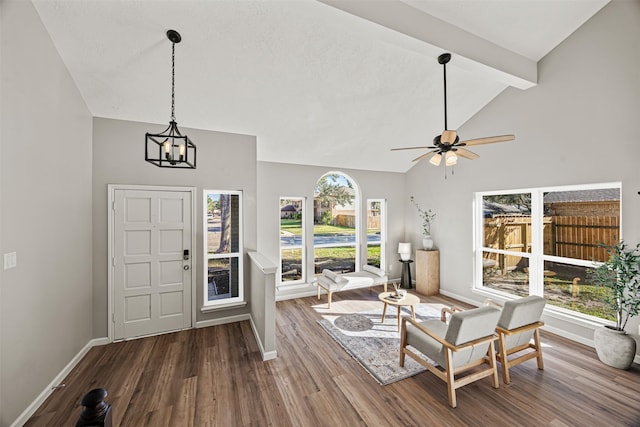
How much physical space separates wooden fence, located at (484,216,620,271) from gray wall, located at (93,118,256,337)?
414 cm

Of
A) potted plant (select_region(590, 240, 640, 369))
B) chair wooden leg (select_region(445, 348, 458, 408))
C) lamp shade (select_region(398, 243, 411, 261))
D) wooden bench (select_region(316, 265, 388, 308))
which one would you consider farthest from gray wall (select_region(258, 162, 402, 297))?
potted plant (select_region(590, 240, 640, 369))

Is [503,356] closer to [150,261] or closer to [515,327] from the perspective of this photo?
[515,327]

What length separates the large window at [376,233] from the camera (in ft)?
20.0

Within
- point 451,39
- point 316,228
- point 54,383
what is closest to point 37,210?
point 54,383

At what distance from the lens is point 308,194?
5.37 metres

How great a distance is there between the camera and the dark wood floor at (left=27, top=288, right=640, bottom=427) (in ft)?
7.18

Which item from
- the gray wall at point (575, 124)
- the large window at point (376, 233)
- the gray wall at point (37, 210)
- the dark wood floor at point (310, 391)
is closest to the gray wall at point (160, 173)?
the gray wall at point (37, 210)

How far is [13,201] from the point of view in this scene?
2.08m

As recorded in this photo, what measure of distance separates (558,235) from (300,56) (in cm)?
424

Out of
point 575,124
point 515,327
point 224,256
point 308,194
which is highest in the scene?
point 575,124

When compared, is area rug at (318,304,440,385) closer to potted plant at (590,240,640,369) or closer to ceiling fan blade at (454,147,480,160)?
potted plant at (590,240,640,369)

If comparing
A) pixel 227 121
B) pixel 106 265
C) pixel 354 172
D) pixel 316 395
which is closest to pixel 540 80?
pixel 354 172

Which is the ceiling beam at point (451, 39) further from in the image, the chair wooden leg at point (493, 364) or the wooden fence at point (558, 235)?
the chair wooden leg at point (493, 364)

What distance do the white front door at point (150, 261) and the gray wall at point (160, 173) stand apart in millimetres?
129
